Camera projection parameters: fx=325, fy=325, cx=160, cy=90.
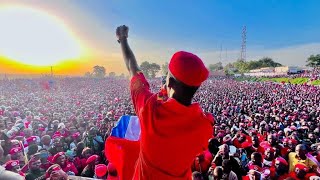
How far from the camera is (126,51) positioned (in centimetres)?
200

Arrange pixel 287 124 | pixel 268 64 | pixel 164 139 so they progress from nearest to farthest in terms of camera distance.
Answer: pixel 164 139
pixel 287 124
pixel 268 64

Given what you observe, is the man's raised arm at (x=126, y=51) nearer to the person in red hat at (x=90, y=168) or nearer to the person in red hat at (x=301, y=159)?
the person in red hat at (x=90, y=168)

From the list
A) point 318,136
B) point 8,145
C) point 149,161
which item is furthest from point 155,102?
point 318,136

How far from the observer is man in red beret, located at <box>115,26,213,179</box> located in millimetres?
1686

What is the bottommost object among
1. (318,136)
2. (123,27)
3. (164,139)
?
(318,136)

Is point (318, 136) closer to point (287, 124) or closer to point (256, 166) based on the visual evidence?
point (287, 124)

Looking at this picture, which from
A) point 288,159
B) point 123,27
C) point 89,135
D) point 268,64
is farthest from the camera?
point 268,64

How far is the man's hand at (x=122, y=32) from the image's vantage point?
79.7 inches

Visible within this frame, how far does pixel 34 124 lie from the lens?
38.7 feet

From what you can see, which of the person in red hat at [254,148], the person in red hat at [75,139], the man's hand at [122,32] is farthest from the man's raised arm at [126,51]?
the person in red hat at [75,139]

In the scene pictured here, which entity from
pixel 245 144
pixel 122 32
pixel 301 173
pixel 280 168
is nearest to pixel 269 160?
pixel 280 168

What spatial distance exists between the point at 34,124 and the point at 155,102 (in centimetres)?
1113

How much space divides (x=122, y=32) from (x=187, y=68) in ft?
1.83

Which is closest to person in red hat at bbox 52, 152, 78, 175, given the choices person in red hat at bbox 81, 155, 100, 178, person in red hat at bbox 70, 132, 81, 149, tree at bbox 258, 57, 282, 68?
person in red hat at bbox 81, 155, 100, 178
